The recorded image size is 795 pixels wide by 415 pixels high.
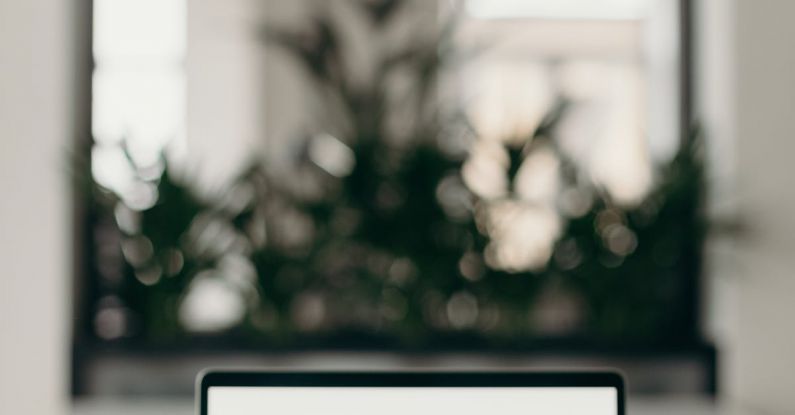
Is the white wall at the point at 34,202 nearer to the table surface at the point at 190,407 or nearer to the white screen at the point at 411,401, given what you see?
the table surface at the point at 190,407

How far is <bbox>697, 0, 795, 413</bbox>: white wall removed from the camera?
188 cm

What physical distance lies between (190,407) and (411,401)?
1162 mm

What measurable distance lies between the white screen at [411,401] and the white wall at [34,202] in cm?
88

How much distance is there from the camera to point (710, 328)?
2066 mm

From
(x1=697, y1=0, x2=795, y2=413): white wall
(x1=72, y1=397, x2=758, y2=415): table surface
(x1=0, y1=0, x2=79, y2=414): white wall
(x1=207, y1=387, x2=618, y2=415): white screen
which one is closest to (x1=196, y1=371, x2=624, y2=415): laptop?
(x1=207, y1=387, x2=618, y2=415): white screen

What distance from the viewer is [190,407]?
6.35 feet

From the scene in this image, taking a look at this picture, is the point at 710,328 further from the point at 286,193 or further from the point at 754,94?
the point at 286,193

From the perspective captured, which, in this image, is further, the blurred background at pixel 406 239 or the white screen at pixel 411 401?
the blurred background at pixel 406 239

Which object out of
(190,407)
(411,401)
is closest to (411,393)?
(411,401)

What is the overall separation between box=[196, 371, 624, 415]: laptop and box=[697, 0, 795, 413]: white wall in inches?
45.7

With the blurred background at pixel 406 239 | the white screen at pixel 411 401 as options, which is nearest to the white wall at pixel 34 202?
the blurred background at pixel 406 239

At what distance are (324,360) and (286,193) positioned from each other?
409 mm

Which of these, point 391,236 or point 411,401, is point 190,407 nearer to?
point 391,236

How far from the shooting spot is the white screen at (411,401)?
0.90 metres
